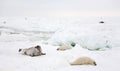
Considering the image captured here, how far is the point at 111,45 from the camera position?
10430 millimetres

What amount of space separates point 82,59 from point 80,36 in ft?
17.4

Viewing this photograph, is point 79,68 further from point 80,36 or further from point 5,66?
point 80,36

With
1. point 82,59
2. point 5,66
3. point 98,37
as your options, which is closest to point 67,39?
point 98,37

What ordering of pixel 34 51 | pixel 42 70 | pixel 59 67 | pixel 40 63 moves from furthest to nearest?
pixel 34 51
pixel 40 63
pixel 59 67
pixel 42 70

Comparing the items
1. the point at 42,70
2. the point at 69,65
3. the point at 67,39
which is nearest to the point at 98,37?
the point at 67,39

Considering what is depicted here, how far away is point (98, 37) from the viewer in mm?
10984

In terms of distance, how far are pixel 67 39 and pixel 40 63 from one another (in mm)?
6080

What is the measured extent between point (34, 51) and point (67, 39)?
16.1ft

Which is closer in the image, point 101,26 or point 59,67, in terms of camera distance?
point 59,67

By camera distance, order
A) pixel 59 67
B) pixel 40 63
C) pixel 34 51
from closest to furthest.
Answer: pixel 59 67 < pixel 40 63 < pixel 34 51

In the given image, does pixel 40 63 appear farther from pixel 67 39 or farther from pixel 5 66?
pixel 67 39

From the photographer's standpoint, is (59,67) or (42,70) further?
(59,67)

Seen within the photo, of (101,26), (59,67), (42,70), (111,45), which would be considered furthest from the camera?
(101,26)

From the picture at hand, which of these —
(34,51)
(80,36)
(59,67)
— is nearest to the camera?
(59,67)
